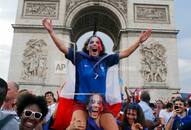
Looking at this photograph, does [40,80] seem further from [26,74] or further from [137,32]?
[137,32]

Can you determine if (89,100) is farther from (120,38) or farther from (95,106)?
(120,38)

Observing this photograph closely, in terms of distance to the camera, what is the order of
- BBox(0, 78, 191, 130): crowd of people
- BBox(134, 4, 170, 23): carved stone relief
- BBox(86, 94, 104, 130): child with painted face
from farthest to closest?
BBox(134, 4, 170, 23): carved stone relief
BBox(86, 94, 104, 130): child with painted face
BBox(0, 78, 191, 130): crowd of people

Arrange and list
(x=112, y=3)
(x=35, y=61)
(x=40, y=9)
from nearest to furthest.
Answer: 1. (x=35, y=61)
2. (x=40, y=9)
3. (x=112, y=3)

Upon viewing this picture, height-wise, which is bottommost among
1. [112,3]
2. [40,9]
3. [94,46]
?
[94,46]

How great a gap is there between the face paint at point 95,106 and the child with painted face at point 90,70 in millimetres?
68

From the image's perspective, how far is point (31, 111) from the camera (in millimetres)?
2312

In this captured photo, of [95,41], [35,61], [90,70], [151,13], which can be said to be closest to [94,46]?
[95,41]

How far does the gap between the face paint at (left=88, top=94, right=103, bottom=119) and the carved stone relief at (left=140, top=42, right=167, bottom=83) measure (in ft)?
47.9

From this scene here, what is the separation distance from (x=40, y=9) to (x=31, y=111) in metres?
17.5

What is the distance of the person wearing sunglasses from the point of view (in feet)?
7.40

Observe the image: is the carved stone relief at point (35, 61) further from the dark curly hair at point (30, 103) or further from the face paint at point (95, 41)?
the dark curly hair at point (30, 103)

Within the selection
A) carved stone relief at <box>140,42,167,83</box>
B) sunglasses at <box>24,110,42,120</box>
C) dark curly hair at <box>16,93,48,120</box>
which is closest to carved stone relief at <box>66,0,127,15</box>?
carved stone relief at <box>140,42,167,83</box>

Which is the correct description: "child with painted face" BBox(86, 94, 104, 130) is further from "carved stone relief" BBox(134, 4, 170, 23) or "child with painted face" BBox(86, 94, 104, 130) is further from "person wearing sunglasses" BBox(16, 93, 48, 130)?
"carved stone relief" BBox(134, 4, 170, 23)

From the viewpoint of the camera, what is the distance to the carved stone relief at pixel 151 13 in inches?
747
